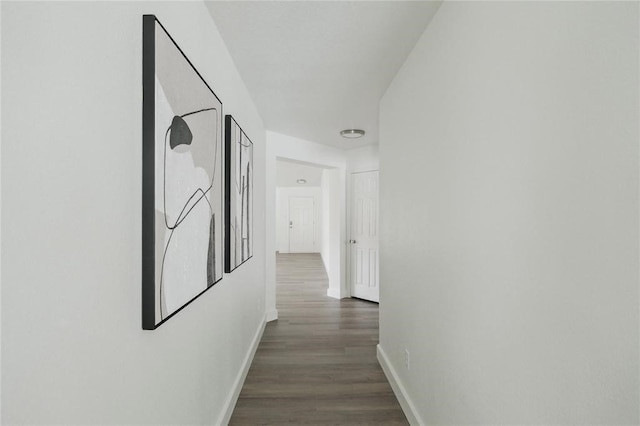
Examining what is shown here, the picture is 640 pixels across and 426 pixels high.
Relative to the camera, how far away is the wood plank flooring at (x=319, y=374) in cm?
209

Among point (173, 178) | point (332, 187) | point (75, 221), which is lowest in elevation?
point (75, 221)

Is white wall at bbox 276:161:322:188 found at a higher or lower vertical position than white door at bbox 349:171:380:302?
higher

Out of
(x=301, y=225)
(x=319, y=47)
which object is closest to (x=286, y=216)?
(x=301, y=225)

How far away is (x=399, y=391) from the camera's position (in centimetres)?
222

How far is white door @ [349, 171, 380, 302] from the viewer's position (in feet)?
15.6

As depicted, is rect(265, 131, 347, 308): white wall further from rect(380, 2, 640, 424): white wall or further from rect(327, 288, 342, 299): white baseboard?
rect(380, 2, 640, 424): white wall

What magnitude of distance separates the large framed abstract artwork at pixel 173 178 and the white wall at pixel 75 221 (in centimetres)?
4

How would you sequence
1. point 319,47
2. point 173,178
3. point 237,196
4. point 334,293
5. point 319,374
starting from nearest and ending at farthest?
point 173,178 < point 319,47 < point 237,196 < point 319,374 < point 334,293

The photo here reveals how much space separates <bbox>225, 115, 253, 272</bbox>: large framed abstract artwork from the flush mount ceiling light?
1579 mm

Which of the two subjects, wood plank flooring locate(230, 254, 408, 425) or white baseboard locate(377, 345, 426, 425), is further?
wood plank flooring locate(230, 254, 408, 425)

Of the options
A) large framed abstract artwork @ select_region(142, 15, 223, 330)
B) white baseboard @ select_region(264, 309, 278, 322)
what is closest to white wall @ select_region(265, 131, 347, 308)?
white baseboard @ select_region(264, 309, 278, 322)

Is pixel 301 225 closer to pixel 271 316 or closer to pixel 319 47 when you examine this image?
pixel 271 316

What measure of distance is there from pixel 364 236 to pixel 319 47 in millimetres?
3336

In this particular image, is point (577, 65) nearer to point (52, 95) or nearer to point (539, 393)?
point (539, 393)
